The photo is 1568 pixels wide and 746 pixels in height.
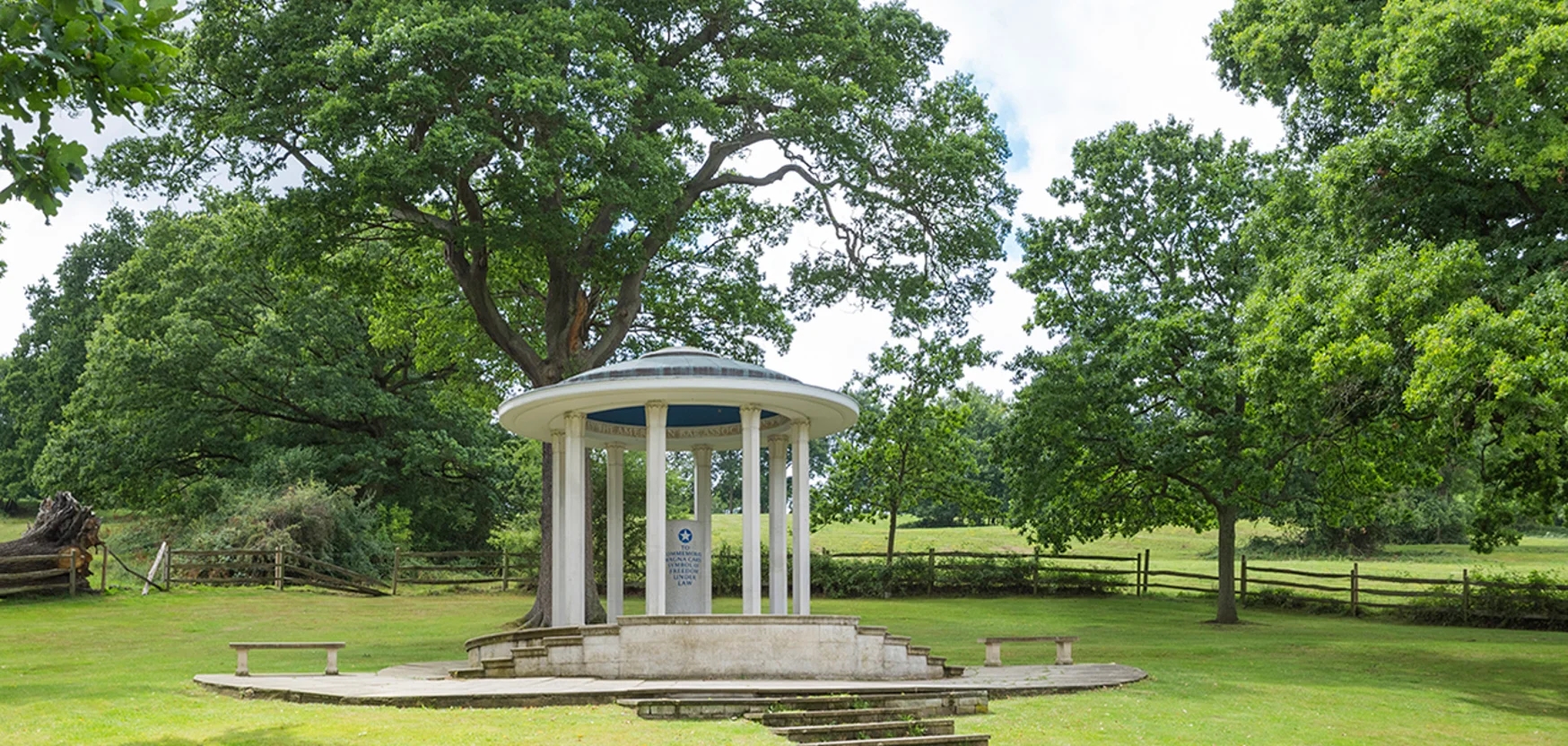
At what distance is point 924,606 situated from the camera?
31.8 m

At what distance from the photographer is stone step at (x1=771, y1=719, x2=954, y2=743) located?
10977 mm

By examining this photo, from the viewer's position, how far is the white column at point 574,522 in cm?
1683

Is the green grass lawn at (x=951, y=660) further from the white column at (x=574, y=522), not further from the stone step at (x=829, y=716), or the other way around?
the white column at (x=574, y=522)

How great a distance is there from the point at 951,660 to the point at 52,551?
21.1 metres

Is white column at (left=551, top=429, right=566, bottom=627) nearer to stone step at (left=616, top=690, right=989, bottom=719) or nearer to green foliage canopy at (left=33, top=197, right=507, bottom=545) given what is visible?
stone step at (left=616, top=690, right=989, bottom=719)

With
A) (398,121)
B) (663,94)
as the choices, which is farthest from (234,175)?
(663,94)

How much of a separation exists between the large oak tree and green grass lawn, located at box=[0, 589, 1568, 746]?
6568 millimetres

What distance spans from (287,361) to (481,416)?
7.12 m

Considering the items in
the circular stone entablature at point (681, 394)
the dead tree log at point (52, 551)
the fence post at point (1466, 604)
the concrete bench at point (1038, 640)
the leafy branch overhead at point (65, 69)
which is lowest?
the fence post at point (1466, 604)

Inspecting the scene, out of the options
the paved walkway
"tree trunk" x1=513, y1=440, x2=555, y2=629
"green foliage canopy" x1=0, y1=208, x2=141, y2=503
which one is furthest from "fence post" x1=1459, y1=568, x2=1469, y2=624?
"green foliage canopy" x1=0, y1=208, x2=141, y2=503

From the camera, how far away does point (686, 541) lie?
18.8 m

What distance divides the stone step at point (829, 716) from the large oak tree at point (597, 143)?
434 inches

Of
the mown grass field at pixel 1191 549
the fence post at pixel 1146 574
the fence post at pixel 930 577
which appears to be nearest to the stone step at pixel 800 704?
the fence post at pixel 930 577

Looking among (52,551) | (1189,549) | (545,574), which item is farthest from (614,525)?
(1189,549)
